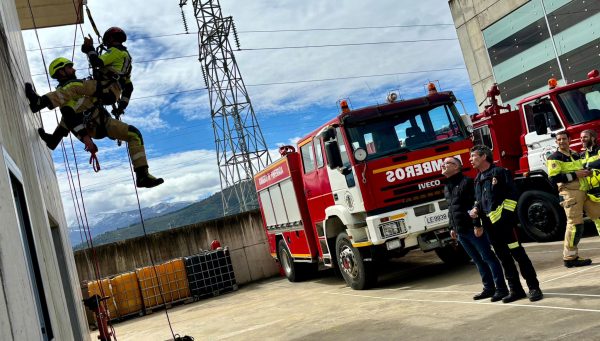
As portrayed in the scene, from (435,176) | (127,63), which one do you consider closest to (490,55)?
(435,176)

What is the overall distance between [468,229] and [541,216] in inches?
157

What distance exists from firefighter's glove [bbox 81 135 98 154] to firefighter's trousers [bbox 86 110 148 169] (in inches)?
2.1

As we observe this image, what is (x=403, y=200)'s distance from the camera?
824cm

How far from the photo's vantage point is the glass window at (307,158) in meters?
9.63

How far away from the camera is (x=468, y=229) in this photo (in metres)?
6.04

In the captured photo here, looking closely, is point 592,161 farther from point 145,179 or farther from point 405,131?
point 145,179

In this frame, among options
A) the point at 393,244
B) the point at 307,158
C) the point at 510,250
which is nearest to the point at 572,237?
the point at 510,250

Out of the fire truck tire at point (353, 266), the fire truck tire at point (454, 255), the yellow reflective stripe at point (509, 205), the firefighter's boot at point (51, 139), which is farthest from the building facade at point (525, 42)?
the firefighter's boot at point (51, 139)

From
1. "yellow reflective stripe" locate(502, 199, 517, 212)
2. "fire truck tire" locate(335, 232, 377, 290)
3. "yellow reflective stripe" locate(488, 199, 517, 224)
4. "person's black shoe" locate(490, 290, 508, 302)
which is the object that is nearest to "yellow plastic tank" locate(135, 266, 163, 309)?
"fire truck tire" locate(335, 232, 377, 290)

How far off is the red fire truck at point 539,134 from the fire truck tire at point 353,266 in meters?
3.13

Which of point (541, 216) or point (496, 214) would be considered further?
point (541, 216)

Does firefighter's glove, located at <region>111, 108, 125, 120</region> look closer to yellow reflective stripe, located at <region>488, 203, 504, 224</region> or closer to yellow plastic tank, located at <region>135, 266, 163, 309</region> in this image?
yellow reflective stripe, located at <region>488, 203, 504, 224</region>

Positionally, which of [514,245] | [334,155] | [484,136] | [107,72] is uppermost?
[107,72]

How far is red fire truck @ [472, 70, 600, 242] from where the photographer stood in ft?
28.3
